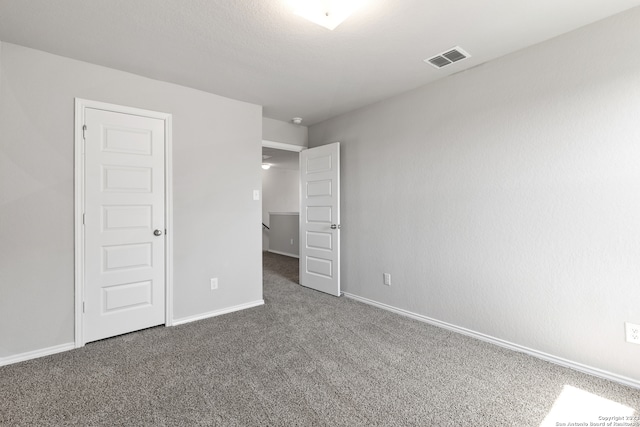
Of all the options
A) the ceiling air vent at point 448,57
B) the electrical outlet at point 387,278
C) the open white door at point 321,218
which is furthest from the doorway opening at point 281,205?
the ceiling air vent at point 448,57

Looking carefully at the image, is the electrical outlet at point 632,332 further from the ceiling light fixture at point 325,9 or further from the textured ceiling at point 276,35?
the ceiling light fixture at point 325,9

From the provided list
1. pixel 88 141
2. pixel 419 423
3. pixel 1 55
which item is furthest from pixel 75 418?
pixel 1 55

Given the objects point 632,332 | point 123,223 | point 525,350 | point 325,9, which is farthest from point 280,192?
point 632,332

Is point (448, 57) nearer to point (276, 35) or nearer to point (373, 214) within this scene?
point (276, 35)

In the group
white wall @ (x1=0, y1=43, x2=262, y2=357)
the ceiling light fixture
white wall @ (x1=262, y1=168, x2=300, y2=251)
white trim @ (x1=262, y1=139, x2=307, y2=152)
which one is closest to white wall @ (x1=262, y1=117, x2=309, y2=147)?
white trim @ (x1=262, y1=139, x2=307, y2=152)

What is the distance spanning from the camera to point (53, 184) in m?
2.36

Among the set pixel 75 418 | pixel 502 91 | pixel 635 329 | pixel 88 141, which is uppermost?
pixel 502 91

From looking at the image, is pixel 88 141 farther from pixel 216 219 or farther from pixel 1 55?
pixel 216 219

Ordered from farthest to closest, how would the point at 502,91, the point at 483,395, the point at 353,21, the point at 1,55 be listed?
the point at 502,91, the point at 1,55, the point at 353,21, the point at 483,395

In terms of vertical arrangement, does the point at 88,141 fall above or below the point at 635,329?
above

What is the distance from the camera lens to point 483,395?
1789 mm

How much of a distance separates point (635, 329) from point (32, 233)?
171 inches

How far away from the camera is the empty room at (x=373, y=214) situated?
1832 millimetres

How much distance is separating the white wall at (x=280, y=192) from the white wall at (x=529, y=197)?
5159mm
